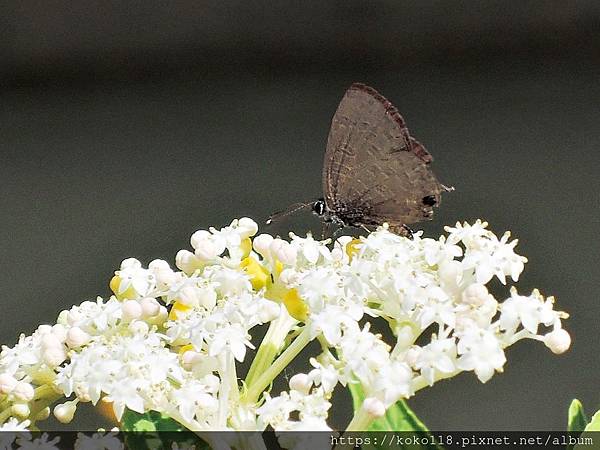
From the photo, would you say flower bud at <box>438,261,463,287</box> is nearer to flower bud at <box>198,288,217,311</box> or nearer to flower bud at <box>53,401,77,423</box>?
flower bud at <box>198,288,217,311</box>

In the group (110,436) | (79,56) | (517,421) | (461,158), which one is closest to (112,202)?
(79,56)

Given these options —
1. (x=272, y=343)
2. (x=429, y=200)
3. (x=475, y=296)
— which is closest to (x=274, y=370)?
(x=272, y=343)

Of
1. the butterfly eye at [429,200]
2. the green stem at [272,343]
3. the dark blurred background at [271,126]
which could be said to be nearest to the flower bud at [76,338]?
the green stem at [272,343]

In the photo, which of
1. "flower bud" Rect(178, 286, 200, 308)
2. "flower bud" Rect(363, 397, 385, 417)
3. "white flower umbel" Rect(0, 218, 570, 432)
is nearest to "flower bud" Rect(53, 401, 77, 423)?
Answer: "white flower umbel" Rect(0, 218, 570, 432)

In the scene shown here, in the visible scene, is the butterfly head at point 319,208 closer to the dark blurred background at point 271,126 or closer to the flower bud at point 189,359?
the flower bud at point 189,359

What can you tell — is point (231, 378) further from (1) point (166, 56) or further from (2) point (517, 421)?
(1) point (166, 56)

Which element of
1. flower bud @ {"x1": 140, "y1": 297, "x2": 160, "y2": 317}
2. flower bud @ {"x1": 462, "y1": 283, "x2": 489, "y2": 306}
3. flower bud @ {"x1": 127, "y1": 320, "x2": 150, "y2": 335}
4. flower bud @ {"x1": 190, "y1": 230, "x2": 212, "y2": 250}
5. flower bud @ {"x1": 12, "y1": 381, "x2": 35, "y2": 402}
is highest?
flower bud @ {"x1": 462, "y1": 283, "x2": 489, "y2": 306}
